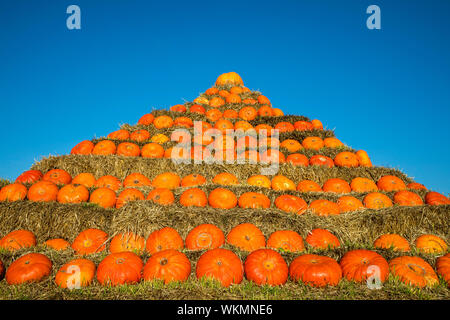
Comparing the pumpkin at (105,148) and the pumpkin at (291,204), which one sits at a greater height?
the pumpkin at (105,148)

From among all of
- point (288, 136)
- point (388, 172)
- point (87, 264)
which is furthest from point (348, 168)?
point (87, 264)

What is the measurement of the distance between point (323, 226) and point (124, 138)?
22.1 ft

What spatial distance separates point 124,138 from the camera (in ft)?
33.3

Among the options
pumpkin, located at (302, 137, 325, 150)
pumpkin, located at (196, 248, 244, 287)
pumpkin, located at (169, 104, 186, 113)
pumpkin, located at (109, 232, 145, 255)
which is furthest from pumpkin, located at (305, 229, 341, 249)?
pumpkin, located at (169, 104, 186, 113)

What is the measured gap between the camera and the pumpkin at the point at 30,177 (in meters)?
7.74

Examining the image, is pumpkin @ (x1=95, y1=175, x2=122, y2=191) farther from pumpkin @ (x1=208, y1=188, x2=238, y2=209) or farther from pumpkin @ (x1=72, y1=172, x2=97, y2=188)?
pumpkin @ (x1=208, y1=188, x2=238, y2=209)

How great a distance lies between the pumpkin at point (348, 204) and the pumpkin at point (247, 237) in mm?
2282

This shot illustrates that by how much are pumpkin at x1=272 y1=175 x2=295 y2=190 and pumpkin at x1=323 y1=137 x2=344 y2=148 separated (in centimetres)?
264

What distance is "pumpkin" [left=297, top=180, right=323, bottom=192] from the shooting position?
25.3ft

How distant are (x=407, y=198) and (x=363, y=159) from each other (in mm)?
2142

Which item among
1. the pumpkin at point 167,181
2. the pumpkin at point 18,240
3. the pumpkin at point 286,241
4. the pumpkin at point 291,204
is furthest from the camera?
the pumpkin at point 167,181

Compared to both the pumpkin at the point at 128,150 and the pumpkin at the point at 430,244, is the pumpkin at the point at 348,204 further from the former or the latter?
the pumpkin at the point at 128,150

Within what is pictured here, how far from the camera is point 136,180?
25.3ft

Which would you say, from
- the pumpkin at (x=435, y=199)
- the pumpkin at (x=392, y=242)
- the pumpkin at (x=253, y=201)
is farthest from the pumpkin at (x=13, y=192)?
the pumpkin at (x=435, y=199)
